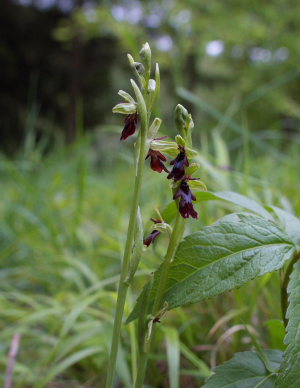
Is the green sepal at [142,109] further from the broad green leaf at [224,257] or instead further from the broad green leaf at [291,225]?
the broad green leaf at [291,225]

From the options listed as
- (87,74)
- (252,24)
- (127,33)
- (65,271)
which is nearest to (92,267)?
(65,271)

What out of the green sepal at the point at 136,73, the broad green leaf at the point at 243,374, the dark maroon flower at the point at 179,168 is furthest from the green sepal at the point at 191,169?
the broad green leaf at the point at 243,374

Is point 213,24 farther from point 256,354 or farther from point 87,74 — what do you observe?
point 87,74

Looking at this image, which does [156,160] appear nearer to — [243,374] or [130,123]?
[130,123]

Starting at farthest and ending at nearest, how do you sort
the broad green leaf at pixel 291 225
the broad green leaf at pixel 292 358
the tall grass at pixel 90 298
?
the tall grass at pixel 90 298 < the broad green leaf at pixel 291 225 < the broad green leaf at pixel 292 358

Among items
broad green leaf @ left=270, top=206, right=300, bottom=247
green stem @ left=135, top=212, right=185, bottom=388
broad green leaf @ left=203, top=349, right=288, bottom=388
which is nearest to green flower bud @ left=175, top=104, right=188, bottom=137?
green stem @ left=135, top=212, right=185, bottom=388

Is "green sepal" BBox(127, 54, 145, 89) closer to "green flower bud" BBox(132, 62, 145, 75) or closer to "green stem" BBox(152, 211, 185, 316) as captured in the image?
"green flower bud" BBox(132, 62, 145, 75)

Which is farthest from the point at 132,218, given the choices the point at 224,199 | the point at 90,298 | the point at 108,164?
the point at 108,164
